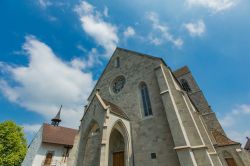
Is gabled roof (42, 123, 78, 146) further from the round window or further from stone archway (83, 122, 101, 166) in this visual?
the round window

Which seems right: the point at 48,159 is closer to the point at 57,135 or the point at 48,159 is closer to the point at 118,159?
the point at 57,135

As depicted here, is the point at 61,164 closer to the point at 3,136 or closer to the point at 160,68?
the point at 3,136

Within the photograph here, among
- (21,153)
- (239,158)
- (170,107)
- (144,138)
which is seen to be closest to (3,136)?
(21,153)

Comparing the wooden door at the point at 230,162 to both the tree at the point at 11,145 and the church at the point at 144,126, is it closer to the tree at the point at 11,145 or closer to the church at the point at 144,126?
the church at the point at 144,126

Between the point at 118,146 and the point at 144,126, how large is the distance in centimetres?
303

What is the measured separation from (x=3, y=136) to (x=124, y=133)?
1887 centimetres

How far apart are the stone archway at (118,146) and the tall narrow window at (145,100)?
2.41 meters

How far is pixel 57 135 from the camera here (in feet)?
69.5

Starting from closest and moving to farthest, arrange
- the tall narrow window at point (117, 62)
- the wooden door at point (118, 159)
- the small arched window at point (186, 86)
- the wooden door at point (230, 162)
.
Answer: the wooden door at point (118, 159)
the wooden door at point (230, 162)
the tall narrow window at point (117, 62)
the small arched window at point (186, 86)

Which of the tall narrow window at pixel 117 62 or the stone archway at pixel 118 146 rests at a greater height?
the tall narrow window at pixel 117 62

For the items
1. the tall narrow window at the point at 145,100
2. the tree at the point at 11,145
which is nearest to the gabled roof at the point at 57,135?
the tree at the point at 11,145

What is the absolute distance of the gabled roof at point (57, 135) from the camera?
1923 centimetres

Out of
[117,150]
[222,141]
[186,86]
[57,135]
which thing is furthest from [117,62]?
[186,86]

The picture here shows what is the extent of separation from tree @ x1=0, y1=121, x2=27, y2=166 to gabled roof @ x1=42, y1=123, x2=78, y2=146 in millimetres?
3489
